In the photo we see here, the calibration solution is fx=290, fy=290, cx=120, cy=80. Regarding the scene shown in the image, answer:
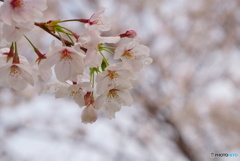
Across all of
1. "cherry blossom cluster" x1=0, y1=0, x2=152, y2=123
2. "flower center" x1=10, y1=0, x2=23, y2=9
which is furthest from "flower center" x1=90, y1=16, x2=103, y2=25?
"flower center" x1=10, y1=0, x2=23, y2=9

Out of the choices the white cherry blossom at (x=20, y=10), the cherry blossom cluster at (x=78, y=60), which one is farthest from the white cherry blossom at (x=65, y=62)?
the white cherry blossom at (x=20, y=10)

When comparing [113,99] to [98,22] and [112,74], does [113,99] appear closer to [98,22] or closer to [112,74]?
[112,74]

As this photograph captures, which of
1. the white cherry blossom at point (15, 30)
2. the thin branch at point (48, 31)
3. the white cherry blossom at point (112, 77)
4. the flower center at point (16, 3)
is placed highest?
the flower center at point (16, 3)

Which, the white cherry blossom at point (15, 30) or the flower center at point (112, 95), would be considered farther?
the flower center at point (112, 95)

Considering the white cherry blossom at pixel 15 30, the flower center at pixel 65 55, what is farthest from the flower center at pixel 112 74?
the white cherry blossom at pixel 15 30

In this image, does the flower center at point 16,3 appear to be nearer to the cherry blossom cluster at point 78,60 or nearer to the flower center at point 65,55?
the cherry blossom cluster at point 78,60

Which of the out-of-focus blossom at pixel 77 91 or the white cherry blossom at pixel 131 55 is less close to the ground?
the white cherry blossom at pixel 131 55

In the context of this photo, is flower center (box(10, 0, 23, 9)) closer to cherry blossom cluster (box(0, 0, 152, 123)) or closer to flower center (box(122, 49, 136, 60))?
cherry blossom cluster (box(0, 0, 152, 123))
